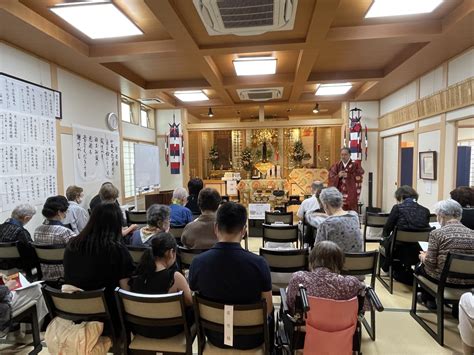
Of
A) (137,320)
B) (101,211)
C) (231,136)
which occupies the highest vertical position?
(231,136)

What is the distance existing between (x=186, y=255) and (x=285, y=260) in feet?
2.65

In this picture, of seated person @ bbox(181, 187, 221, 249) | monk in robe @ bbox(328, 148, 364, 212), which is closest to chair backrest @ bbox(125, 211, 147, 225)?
seated person @ bbox(181, 187, 221, 249)

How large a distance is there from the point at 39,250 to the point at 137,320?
139 centimetres

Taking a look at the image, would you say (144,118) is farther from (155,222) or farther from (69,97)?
(155,222)

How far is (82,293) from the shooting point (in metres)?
1.58

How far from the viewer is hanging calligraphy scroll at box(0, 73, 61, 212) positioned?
3377mm

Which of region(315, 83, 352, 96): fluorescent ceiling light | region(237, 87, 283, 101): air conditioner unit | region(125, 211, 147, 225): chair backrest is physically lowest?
region(125, 211, 147, 225): chair backrest

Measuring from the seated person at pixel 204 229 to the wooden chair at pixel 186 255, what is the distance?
10cm

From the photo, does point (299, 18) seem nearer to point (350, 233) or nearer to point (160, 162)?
point (350, 233)

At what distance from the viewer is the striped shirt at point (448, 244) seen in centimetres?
226

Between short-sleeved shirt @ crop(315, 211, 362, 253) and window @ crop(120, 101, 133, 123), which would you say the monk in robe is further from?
window @ crop(120, 101, 133, 123)

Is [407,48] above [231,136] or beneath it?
above

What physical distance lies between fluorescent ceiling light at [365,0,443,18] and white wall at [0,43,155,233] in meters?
4.07

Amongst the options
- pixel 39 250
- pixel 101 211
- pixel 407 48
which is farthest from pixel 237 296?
pixel 407 48
